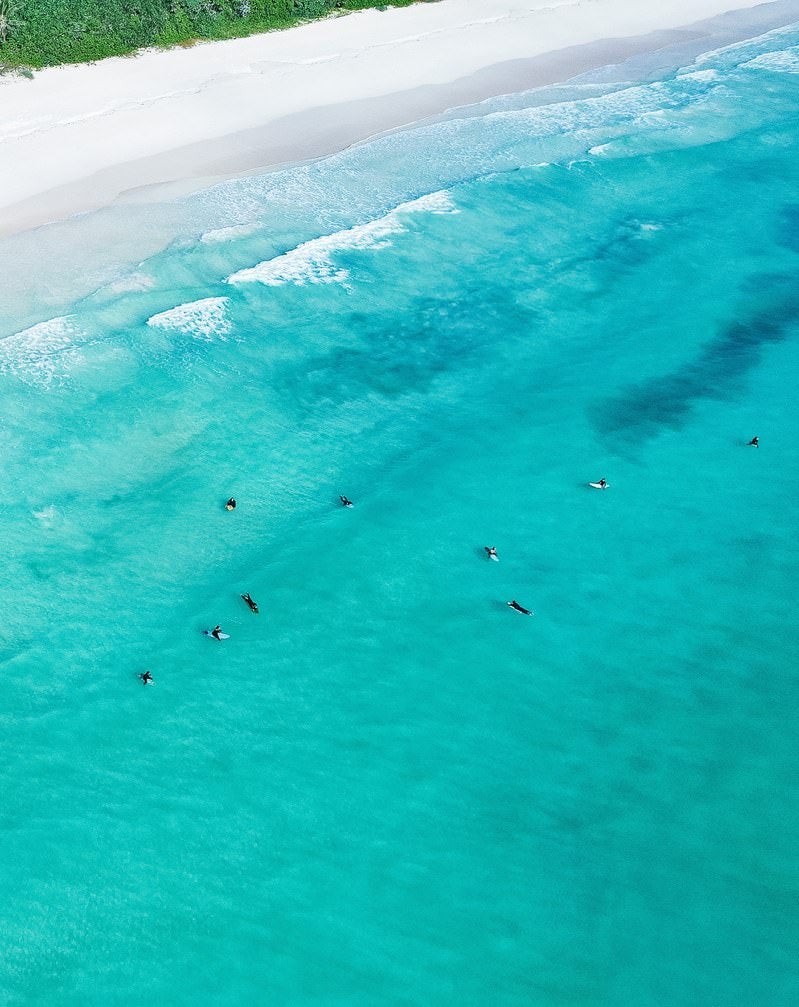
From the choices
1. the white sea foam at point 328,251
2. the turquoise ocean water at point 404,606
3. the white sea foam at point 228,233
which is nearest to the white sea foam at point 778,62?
the turquoise ocean water at point 404,606

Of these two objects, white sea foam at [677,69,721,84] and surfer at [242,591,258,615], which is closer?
surfer at [242,591,258,615]

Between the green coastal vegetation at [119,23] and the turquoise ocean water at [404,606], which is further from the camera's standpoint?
the green coastal vegetation at [119,23]

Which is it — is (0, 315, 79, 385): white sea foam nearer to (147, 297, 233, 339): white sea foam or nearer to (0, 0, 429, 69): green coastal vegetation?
(147, 297, 233, 339): white sea foam

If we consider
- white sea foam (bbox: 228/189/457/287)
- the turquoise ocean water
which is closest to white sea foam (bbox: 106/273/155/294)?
the turquoise ocean water

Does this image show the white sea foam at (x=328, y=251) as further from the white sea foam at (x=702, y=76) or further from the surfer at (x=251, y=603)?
the white sea foam at (x=702, y=76)

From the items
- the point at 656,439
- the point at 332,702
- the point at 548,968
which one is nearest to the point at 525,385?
the point at 656,439

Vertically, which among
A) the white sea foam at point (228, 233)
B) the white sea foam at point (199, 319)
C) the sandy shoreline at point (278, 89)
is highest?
the sandy shoreline at point (278, 89)

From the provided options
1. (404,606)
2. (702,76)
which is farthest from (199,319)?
(702,76)
